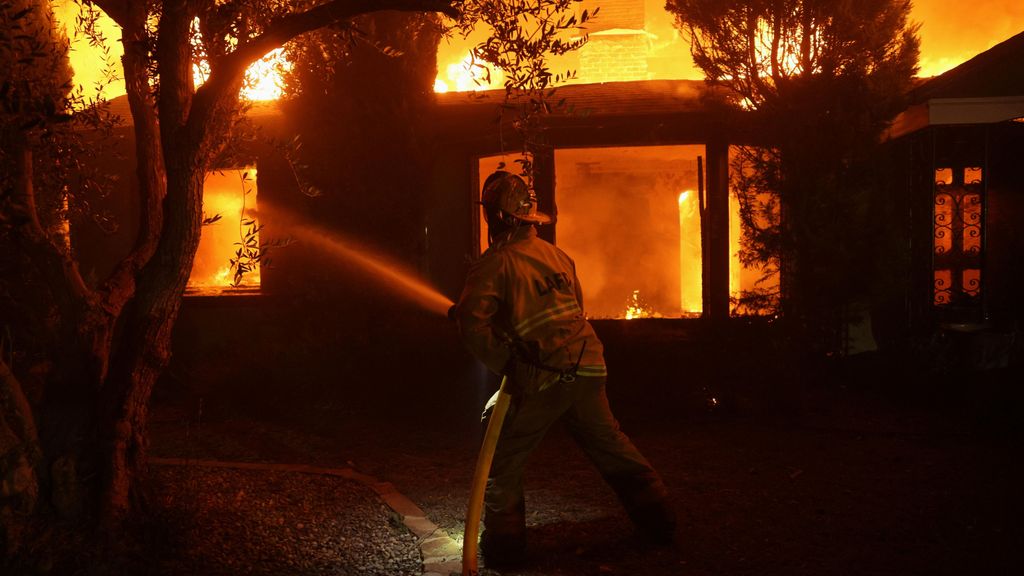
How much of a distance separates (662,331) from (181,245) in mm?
7003

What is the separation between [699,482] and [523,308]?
2.48 meters

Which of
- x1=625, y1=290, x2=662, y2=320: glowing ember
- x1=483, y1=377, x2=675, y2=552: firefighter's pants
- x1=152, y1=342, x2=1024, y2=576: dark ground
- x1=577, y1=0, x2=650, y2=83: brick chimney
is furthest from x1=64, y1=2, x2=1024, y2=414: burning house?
x1=577, y1=0, x2=650, y2=83: brick chimney

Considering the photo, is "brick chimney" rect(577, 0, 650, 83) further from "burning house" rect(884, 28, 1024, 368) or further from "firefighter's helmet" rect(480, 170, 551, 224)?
"firefighter's helmet" rect(480, 170, 551, 224)

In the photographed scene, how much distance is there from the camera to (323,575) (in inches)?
160

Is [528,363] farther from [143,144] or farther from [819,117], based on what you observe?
[819,117]

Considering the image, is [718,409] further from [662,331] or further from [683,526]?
[683,526]

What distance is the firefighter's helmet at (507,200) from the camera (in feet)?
14.0

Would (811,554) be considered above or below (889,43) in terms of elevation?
below

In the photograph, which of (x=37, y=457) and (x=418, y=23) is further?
(x=418, y=23)

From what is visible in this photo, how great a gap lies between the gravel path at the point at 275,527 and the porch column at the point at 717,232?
6.23 m

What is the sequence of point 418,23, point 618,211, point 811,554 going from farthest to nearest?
point 618,211
point 418,23
point 811,554

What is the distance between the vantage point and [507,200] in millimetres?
4277

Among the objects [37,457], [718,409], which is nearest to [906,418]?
[718,409]

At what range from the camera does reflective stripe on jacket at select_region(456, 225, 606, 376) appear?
4.02 metres
